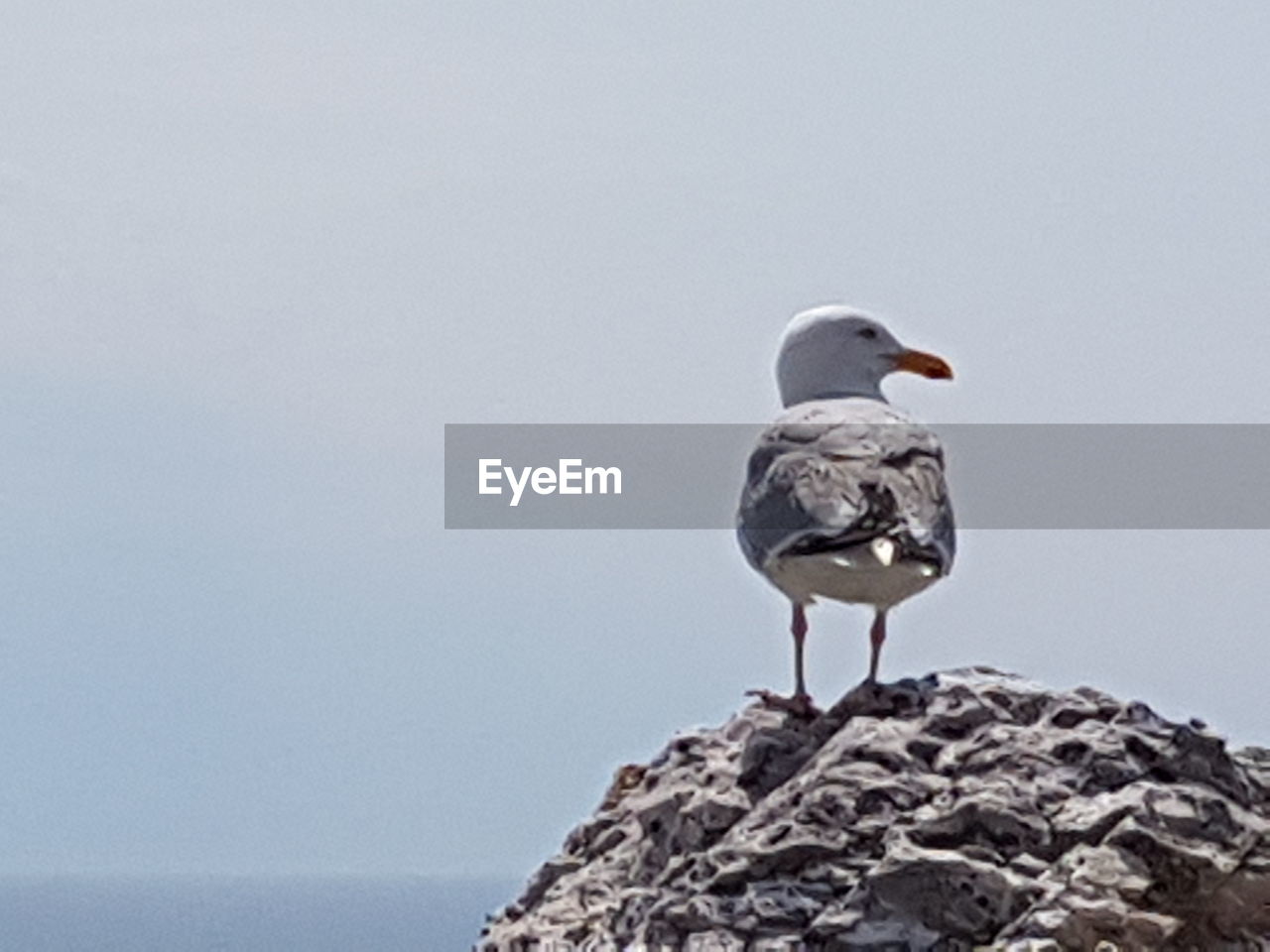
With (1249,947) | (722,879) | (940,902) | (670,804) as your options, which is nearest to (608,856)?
(670,804)

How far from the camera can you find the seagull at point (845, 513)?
9.27m

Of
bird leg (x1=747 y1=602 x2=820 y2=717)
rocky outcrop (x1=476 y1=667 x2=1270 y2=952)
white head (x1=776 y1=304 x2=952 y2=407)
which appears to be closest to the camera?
rocky outcrop (x1=476 y1=667 x2=1270 y2=952)

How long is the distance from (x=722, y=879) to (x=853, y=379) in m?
3.95

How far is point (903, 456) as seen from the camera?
9.62 m

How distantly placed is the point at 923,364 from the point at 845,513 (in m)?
2.15

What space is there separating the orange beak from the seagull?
879mm

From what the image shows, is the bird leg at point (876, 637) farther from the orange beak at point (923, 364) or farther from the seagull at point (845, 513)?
the orange beak at point (923, 364)

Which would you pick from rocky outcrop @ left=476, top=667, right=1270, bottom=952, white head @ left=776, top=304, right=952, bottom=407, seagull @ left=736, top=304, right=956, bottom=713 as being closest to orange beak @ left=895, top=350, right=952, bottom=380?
white head @ left=776, top=304, right=952, bottom=407

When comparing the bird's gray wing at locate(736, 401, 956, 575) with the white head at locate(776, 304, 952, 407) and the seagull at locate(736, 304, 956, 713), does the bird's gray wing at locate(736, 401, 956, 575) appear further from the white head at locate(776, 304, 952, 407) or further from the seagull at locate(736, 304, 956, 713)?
the white head at locate(776, 304, 952, 407)

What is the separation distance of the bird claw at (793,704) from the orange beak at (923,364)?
2.47 metres

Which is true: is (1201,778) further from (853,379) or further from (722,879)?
(853,379)

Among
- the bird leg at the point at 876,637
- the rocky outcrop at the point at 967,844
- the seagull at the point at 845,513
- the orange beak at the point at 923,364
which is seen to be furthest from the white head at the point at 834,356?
the rocky outcrop at the point at 967,844

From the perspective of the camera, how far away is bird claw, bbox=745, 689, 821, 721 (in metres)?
8.95

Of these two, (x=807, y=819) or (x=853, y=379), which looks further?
(x=853, y=379)
